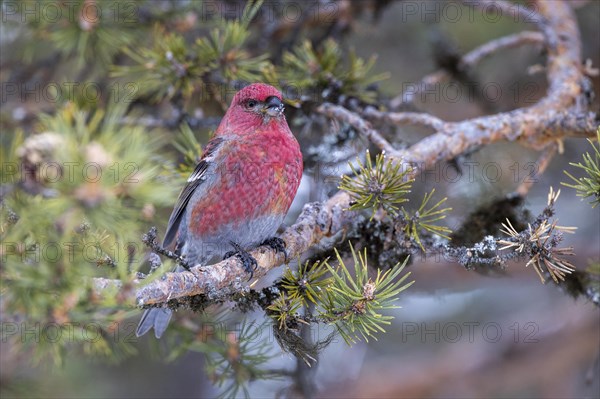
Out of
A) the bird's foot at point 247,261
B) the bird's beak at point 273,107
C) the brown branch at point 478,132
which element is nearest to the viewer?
the bird's foot at point 247,261

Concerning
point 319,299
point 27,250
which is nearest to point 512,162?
point 319,299

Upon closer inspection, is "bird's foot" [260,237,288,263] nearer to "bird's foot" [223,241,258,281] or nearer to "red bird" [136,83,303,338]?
"red bird" [136,83,303,338]

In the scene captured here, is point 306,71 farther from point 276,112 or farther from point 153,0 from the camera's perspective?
point 153,0

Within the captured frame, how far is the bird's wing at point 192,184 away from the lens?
2982 millimetres

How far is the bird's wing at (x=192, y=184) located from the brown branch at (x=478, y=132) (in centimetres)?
50

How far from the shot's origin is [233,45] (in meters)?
3.06

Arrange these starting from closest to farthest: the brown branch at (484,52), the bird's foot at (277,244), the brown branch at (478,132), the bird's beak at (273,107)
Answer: the brown branch at (478,132)
the bird's foot at (277,244)
the bird's beak at (273,107)
the brown branch at (484,52)

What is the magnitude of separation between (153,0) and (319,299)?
7.14 ft

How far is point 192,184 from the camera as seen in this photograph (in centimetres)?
307

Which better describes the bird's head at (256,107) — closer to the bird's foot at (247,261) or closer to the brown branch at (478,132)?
the brown branch at (478,132)

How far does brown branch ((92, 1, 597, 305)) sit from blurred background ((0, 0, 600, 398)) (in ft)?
0.64

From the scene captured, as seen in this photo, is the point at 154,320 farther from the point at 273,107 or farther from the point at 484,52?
the point at 484,52

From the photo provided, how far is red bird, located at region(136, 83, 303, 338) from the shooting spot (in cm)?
294

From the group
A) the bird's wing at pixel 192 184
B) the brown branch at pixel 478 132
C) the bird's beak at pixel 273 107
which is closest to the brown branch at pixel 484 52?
the brown branch at pixel 478 132
